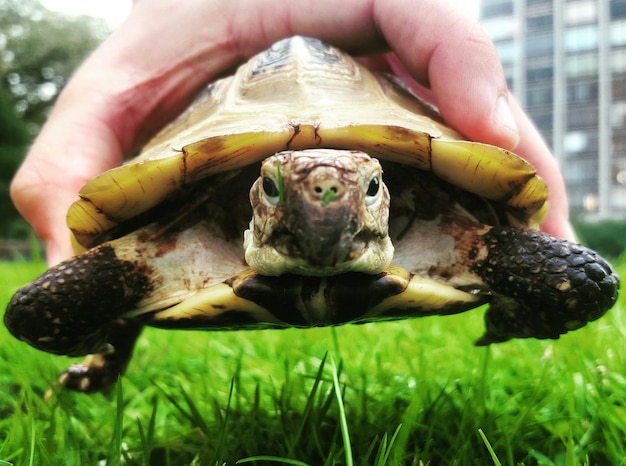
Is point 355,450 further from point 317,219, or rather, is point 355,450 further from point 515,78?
point 515,78

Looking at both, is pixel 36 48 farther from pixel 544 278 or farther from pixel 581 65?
pixel 544 278

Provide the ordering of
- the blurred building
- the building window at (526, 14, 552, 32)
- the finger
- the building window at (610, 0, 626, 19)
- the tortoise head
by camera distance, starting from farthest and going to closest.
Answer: the building window at (526, 14, 552, 32)
the blurred building
the building window at (610, 0, 626, 19)
the finger
the tortoise head

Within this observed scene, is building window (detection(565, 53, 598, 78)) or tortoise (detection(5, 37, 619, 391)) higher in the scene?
tortoise (detection(5, 37, 619, 391))

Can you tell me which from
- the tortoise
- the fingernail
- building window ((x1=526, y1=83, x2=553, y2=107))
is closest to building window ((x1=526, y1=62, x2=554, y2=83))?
building window ((x1=526, y1=83, x2=553, y2=107))

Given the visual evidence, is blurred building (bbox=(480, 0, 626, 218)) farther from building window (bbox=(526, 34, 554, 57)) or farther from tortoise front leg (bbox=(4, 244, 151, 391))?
tortoise front leg (bbox=(4, 244, 151, 391))

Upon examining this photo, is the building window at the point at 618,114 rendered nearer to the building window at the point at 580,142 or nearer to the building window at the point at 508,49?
the building window at the point at 580,142

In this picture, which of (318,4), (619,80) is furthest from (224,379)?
(619,80)

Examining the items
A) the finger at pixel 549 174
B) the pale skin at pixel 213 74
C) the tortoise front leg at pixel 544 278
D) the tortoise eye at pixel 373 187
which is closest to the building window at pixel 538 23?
the pale skin at pixel 213 74

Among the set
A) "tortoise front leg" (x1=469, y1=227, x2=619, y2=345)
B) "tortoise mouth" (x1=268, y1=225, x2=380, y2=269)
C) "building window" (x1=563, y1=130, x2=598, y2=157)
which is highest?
"tortoise mouth" (x1=268, y1=225, x2=380, y2=269)
